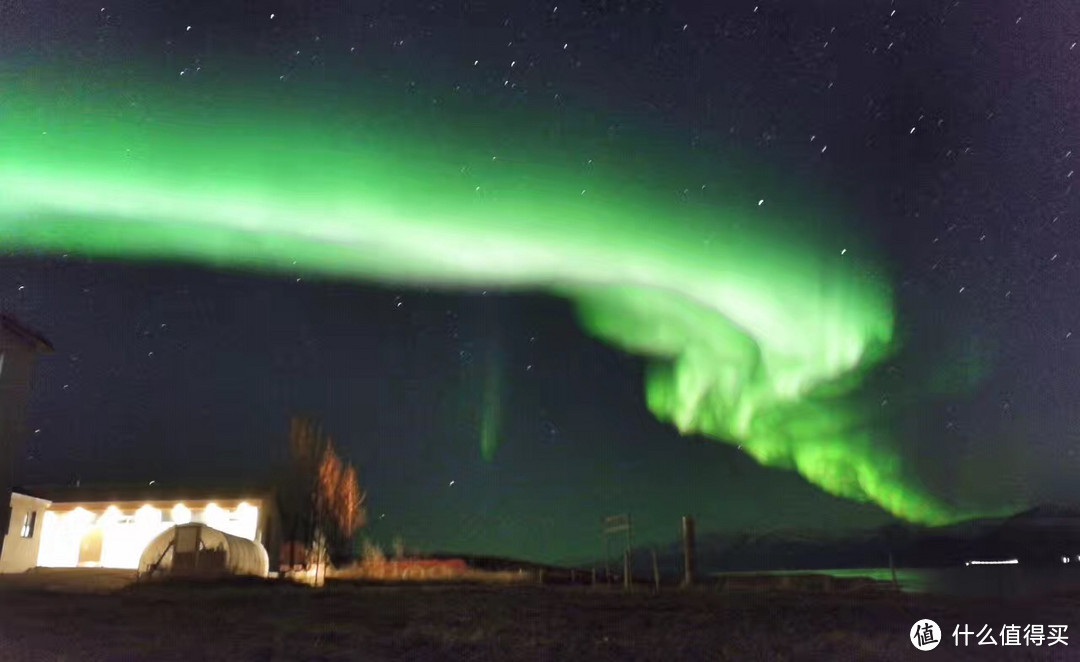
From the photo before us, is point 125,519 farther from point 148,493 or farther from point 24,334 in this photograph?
point 24,334

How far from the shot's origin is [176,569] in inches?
1195

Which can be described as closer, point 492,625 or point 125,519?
point 492,625

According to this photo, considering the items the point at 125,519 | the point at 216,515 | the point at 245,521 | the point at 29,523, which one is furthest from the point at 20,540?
the point at 245,521

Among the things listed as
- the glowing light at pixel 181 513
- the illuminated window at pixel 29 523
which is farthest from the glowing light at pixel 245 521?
the illuminated window at pixel 29 523

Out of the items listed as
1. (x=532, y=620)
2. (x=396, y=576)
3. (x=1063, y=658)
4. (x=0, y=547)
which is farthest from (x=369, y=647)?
(x=0, y=547)

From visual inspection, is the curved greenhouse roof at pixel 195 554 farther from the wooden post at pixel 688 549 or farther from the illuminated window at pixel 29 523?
the wooden post at pixel 688 549

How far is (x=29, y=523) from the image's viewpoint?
34.9m

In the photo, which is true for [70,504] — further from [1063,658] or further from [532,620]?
[1063,658]

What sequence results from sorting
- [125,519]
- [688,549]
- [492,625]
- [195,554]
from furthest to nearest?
1. [125,519]
2. [195,554]
3. [688,549]
4. [492,625]

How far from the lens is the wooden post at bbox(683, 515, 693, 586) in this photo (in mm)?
25041

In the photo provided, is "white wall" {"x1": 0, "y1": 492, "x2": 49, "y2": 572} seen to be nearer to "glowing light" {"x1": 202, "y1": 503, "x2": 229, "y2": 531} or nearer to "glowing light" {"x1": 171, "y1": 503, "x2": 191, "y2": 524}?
"glowing light" {"x1": 171, "y1": 503, "x2": 191, "y2": 524}

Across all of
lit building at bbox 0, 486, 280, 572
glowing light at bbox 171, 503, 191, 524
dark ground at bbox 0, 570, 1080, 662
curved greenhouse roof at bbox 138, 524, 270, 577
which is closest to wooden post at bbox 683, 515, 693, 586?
dark ground at bbox 0, 570, 1080, 662

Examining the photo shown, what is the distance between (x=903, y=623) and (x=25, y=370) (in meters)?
27.4

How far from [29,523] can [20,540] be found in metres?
1.16
